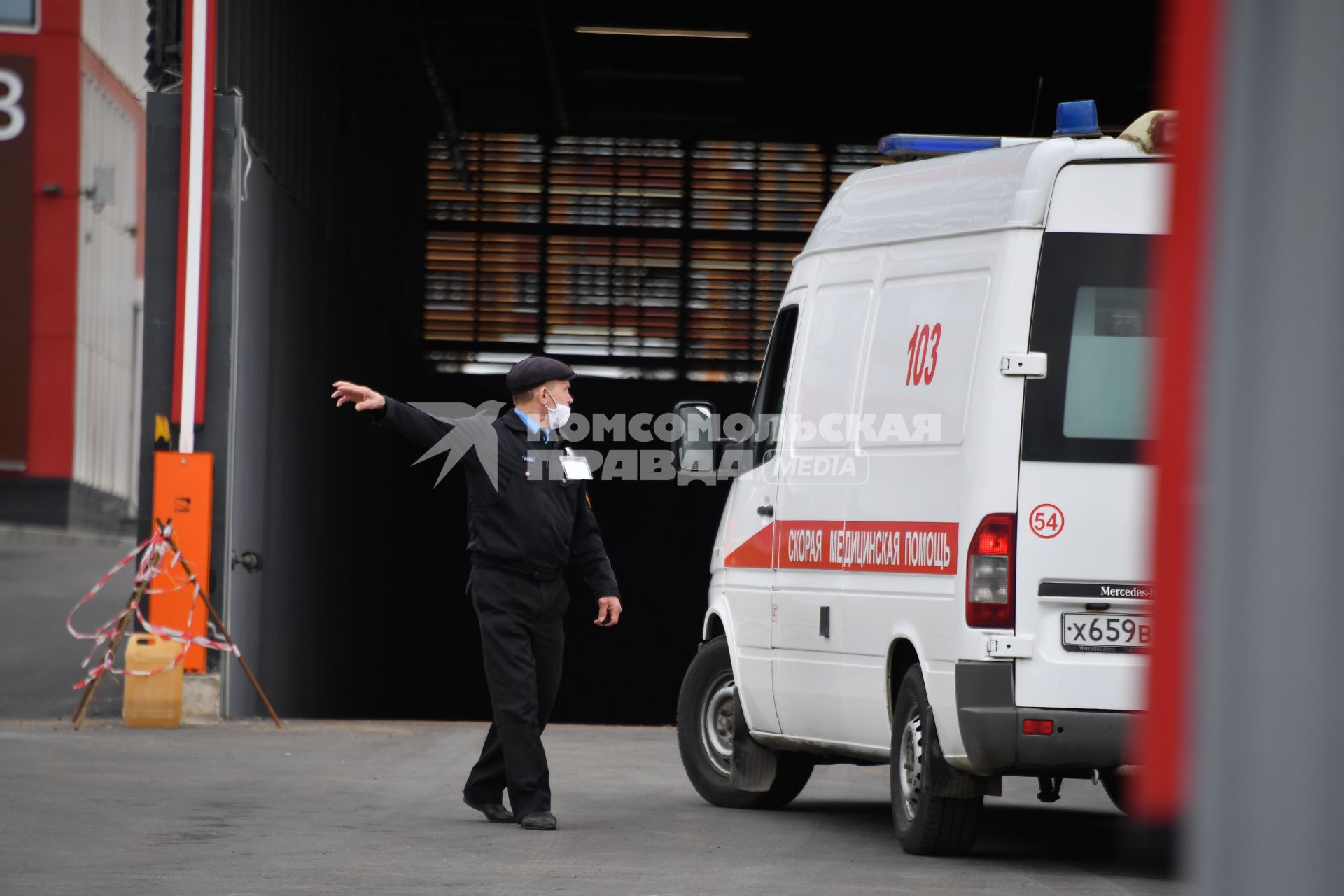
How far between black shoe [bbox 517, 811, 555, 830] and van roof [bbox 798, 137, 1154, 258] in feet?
9.11

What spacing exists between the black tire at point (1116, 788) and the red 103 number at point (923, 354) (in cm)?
166

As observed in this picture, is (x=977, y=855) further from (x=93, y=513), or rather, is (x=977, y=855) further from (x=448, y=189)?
(x=93, y=513)

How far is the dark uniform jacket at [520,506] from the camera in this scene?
28.0 feet

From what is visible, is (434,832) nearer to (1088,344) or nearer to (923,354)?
(923,354)

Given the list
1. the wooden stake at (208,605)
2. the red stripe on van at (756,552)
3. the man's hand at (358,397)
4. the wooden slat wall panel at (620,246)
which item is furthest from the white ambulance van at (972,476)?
the wooden slat wall panel at (620,246)

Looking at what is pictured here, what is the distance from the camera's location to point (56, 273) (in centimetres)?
3381

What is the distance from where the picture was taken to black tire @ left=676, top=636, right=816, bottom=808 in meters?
9.50

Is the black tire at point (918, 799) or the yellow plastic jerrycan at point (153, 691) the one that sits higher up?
the black tire at point (918, 799)

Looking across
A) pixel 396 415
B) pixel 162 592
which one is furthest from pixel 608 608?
pixel 162 592

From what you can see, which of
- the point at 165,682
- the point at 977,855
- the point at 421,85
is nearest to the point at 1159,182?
the point at 977,855

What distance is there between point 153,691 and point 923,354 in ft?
23.0

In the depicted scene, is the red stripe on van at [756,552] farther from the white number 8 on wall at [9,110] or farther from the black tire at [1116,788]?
the white number 8 on wall at [9,110]

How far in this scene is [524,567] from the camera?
→ 337 inches

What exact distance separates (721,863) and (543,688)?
4.84ft
